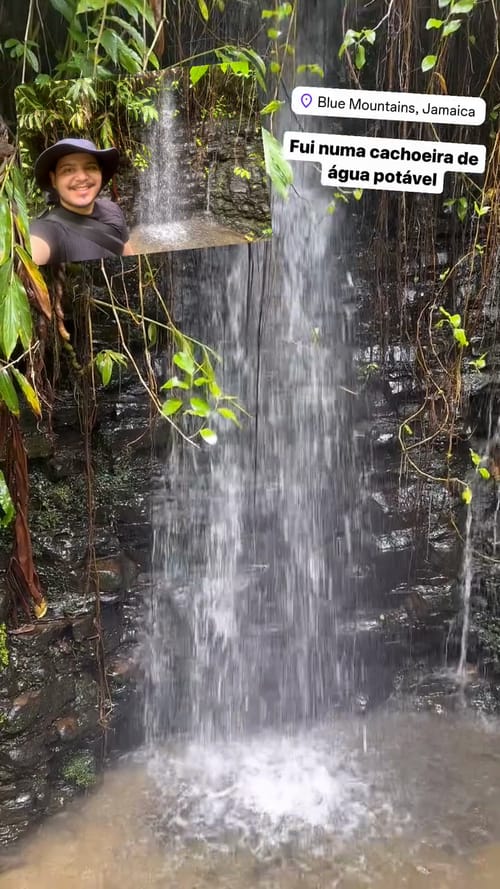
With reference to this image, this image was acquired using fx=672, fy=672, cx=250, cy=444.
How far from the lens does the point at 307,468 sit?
9.80 feet

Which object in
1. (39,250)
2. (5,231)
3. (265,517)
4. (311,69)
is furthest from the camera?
(265,517)

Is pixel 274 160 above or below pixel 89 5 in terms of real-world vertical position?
below

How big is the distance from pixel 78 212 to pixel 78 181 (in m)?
0.06

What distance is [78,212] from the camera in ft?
4.81

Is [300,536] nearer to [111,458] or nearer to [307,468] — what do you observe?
[307,468]

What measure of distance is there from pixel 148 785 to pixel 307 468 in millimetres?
1412

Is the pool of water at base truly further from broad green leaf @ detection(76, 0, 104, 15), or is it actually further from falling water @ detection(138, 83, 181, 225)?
broad green leaf @ detection(76, 0, 104, 15)

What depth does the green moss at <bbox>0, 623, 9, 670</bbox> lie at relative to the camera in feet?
7.48

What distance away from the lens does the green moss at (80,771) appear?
248cm

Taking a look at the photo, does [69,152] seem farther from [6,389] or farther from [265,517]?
[265,517]

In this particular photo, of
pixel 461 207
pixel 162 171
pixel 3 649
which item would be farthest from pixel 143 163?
pixel 3 649

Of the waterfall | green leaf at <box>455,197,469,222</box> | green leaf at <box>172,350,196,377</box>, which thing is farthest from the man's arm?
green leaf at <box>455,197,469,222</box>

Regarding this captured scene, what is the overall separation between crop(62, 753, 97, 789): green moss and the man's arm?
1.89 metres

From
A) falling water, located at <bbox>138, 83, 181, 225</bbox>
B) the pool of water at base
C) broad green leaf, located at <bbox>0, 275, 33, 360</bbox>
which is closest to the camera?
broad green leaf, located at <bbox>0, 275, 33, 360</bbox>
